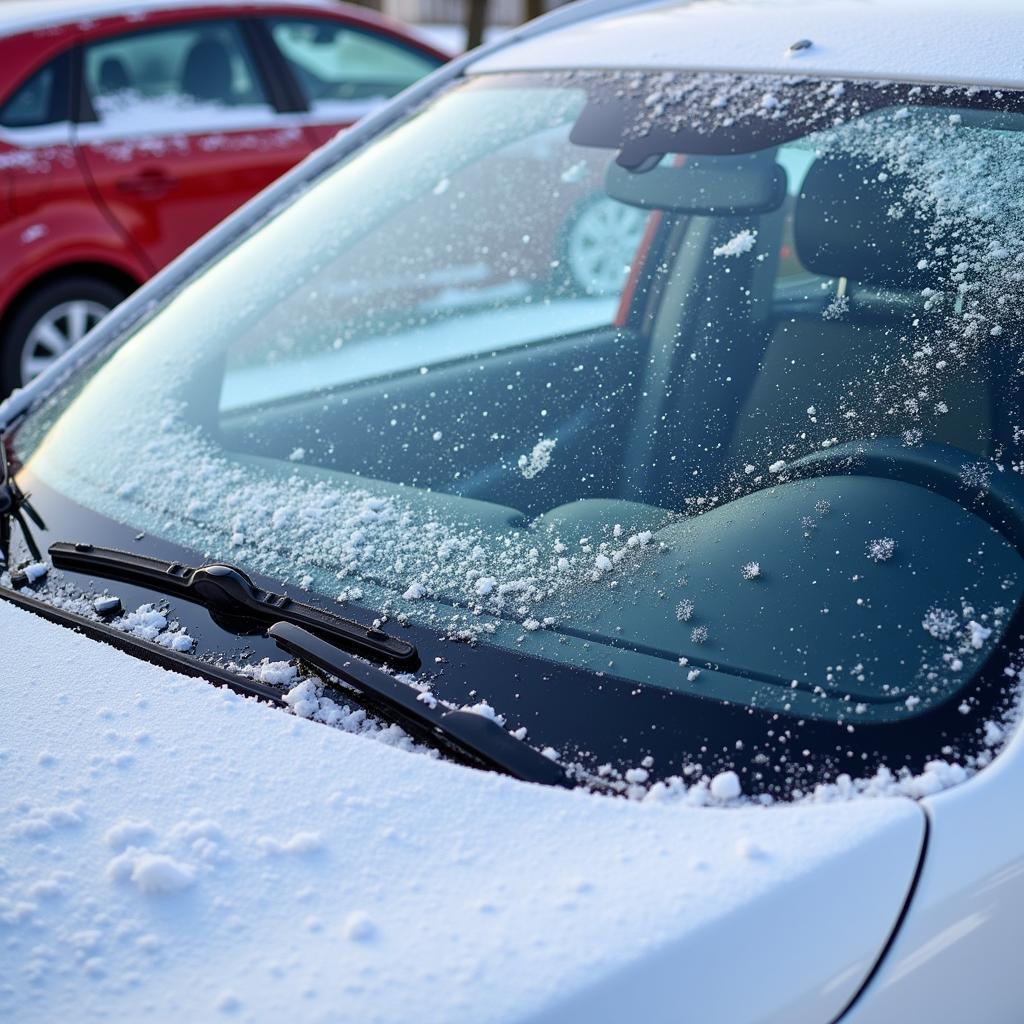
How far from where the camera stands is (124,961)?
3.59 ft

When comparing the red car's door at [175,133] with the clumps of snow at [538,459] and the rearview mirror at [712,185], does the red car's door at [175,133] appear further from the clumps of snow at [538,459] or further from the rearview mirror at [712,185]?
the clumps of snow at [538,459]

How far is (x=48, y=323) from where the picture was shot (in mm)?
4973

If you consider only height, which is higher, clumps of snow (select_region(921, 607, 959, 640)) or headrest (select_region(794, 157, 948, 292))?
headrest (select_region(794, 157, 948, 292))

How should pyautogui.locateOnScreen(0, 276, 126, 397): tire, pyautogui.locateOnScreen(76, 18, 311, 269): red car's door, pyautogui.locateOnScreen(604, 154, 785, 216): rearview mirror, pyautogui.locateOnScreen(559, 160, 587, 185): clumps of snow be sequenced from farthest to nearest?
pyautogui.locateOnScreen(76, 18, 311, 269): red car's door < pyautogui.locateOnScreen(0, 276, 126, 397): tire < pyautogui.locateOnScreen(559, 160, 587, 185): clumps of snow < pyautogui.locateOnScreen(604, 154, 785, 216): rearview mirror

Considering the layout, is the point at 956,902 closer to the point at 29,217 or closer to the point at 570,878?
the point at 570,878

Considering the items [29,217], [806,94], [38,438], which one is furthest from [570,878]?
[29,217]

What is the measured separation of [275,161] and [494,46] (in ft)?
9.87

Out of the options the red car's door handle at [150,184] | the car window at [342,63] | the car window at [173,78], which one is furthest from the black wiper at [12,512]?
the car window at [342,63]

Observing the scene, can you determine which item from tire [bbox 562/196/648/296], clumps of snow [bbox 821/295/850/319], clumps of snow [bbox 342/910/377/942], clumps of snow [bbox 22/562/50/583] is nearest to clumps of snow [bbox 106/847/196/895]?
clumps of snow [bbox 342/910/377/942]

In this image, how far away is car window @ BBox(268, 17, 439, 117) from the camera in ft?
17.9

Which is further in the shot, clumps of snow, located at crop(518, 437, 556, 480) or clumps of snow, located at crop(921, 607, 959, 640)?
clumps of snow, located at crop(518, 437, 556, 480)

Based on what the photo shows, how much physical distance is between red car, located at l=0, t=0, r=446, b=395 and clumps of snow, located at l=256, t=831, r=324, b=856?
4.06 metres

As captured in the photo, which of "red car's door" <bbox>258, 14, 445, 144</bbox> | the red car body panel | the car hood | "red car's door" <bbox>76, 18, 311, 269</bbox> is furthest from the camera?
"red car's door" <bbox>258, 14, 445, 144</bbox>

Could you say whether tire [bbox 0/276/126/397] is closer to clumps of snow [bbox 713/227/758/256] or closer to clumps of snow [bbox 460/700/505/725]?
clumps of snow [bbox 713/227/758/256]
